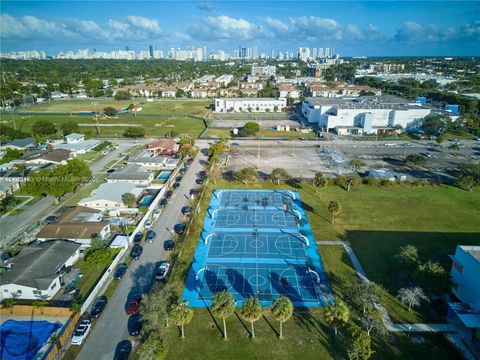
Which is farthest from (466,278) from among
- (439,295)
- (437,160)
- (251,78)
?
(251,78)

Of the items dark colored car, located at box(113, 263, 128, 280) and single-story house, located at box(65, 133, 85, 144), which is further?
single-story house, located at box(65, 133, 85, 144)

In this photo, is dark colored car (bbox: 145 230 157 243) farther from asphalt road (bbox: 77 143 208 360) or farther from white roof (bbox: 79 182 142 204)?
white roof (bbox: 79 182 142 204)

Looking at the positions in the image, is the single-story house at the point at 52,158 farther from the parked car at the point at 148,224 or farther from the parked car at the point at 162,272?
the parked car at the point at 162,272

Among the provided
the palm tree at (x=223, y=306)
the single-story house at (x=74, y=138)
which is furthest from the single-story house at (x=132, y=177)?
the palm tree at (x=223, y=306)

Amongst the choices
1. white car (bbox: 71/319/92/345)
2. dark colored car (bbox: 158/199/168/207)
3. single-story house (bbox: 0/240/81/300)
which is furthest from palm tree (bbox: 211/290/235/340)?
dark colored car (bbox: 158/199/168/207)

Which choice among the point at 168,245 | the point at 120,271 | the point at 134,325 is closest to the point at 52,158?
the point at 168,245

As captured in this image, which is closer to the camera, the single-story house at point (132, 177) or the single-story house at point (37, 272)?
the single-story house at point (37, 272)

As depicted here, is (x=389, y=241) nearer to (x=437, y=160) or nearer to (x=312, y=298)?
(x=312, y=298)
